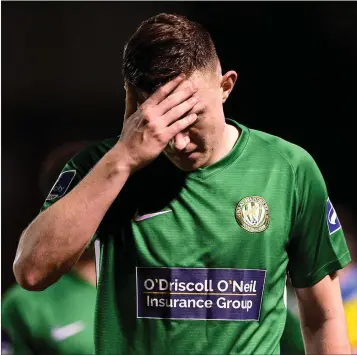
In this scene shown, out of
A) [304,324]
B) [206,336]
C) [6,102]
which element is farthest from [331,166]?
[6,102]

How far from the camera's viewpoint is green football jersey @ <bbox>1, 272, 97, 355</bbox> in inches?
84.2

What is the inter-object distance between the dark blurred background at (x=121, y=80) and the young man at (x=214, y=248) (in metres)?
0.41

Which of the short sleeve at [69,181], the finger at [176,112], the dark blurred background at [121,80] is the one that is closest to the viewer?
the finger at [176,112]

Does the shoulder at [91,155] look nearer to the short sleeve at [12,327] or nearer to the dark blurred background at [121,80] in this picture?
the dark blurred background at [121,80]

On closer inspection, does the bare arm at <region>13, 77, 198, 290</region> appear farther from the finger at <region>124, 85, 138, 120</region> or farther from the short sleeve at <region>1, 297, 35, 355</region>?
the short sleeve at <region>1, 297, 35, 355</region>

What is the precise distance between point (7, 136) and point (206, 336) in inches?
39.3

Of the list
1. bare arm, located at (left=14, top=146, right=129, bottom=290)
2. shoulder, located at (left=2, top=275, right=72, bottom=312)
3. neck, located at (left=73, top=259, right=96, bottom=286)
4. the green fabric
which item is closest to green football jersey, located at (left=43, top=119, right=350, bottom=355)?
bare arm, located at (left=14, top=146, right=129, bottom=290)

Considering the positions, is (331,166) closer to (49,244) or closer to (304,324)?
(304,324)

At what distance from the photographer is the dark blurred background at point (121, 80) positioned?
211 cm

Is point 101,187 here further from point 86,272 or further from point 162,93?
point 86,272

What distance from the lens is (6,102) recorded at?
7.15ft

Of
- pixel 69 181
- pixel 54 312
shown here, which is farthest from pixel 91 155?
pixel 54 312

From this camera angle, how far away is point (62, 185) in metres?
1.63

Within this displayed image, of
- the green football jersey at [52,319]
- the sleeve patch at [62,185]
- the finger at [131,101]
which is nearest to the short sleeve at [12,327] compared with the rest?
the green football jersey at [52,319]
